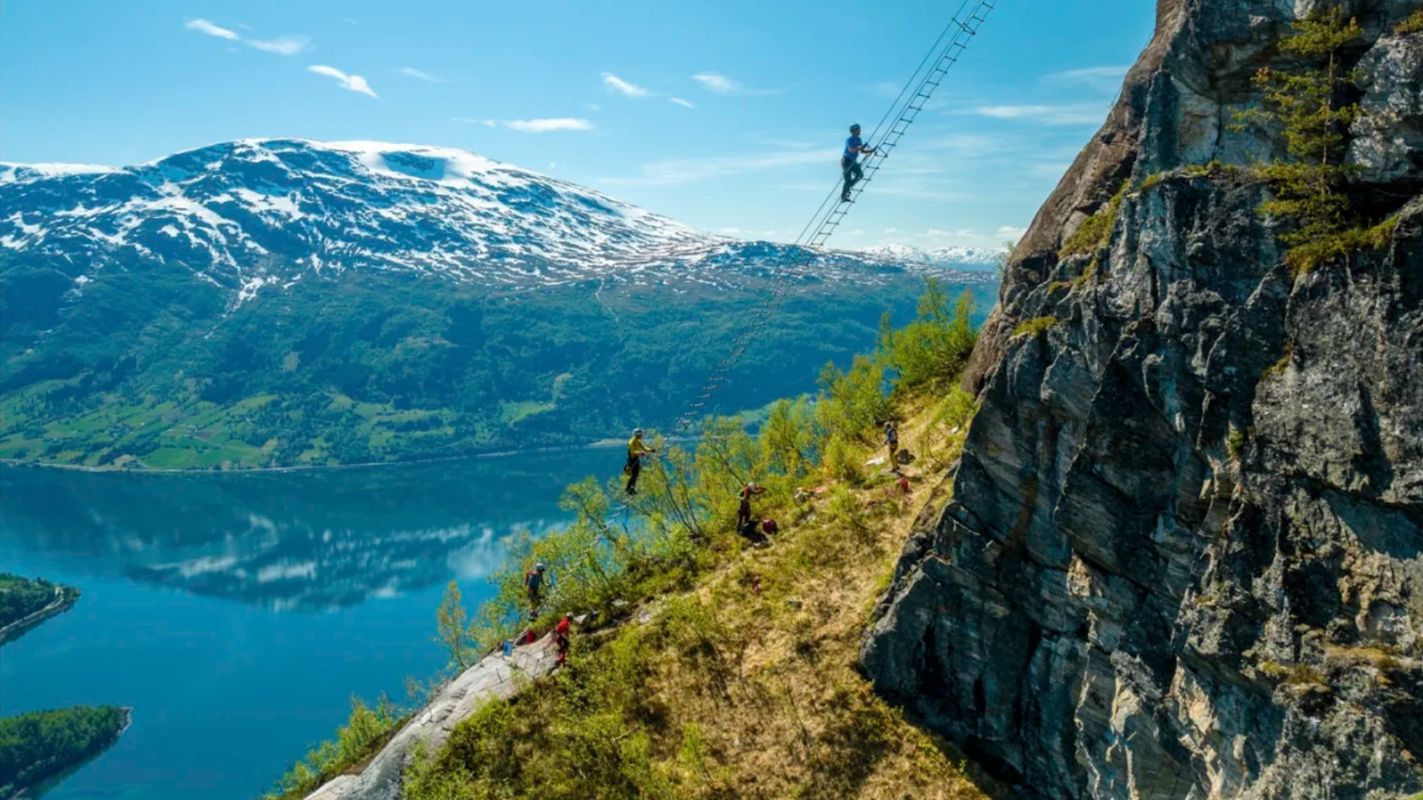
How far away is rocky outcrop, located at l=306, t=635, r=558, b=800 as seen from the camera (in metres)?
32.1

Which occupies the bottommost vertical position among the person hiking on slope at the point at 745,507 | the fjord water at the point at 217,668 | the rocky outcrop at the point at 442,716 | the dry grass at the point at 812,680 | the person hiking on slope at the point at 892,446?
the fjord water at the point at 217,668

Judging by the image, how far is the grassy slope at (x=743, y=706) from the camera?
27484 mm

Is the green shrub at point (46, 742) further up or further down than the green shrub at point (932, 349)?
further down

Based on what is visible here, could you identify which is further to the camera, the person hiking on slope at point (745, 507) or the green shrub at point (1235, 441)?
the person hiking on slope at point (745, 507)

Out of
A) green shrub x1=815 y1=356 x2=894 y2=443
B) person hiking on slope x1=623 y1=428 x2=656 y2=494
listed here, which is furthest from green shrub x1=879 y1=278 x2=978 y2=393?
person hiking on slope x1=623 y1=428 x2=656 y2=494

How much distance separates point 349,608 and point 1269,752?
197 metres

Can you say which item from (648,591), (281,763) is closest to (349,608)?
(281,763)

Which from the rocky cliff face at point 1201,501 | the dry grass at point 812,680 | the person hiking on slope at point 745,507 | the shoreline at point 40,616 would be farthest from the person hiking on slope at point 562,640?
the shoreline at point 40,616

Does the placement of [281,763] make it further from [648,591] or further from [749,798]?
[749,798]

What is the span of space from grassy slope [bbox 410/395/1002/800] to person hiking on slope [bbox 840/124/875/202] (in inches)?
475

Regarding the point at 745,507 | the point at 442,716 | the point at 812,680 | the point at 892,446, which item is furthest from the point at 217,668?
the point at 812,680

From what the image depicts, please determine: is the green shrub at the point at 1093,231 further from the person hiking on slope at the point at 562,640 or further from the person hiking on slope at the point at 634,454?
the person hiking on slope at the point at 562,640

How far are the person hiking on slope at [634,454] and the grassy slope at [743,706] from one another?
21.9 ft

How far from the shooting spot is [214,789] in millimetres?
123000
